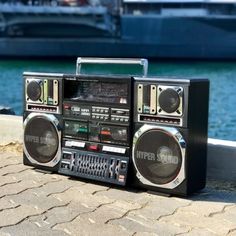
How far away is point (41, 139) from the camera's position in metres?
5.13

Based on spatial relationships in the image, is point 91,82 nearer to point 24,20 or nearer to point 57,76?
point 57,76

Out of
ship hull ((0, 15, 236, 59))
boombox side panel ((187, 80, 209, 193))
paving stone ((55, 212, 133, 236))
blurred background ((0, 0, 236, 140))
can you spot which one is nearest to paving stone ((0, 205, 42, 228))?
paving stone ((55, 212, 133, 236))

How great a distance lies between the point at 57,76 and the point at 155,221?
1750 mm

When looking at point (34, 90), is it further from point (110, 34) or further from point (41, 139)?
point (110, 34)

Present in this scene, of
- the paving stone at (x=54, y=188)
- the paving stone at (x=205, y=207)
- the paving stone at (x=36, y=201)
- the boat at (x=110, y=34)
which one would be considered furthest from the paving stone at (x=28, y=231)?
the boat at (x=110, y=34)

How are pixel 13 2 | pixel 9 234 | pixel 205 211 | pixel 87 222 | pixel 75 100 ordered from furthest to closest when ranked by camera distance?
pixel 13 2, pixel 75 100, pixel 205 211, pixel 87 222, pixel 9 234

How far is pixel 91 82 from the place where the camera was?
4754mm

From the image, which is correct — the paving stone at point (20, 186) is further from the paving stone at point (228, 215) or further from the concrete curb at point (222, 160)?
the paving stone at point (228, 215)

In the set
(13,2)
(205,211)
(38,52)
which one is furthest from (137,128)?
(13,2)

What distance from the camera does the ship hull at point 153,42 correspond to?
60.0 m

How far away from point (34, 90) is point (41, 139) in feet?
1.49

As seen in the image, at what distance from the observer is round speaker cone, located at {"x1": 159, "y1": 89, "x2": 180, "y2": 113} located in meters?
4.26

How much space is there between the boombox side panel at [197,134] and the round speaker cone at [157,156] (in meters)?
0.12

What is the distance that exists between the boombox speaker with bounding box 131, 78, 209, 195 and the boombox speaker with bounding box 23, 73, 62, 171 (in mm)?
834
